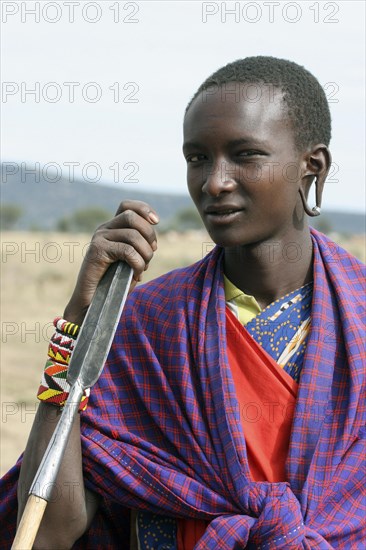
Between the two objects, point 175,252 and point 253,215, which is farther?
point 175,252

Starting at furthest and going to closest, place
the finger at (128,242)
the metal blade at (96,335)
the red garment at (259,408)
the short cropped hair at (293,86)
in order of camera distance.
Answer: the short cropped hair at (293,86) < the red garment at (259,408) < the finger at (128,242) < the metal blade at (96,335)

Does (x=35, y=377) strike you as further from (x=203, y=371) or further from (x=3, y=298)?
(x=203, y=371)

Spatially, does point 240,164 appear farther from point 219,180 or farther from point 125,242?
point 125,242

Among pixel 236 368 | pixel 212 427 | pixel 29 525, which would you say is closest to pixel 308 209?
pixel 236 368

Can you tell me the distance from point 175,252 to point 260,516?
25.3 m

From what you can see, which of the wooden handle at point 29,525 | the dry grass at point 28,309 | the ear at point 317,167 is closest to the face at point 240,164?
the ear at point 317,167

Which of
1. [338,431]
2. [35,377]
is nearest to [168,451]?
[338,431]

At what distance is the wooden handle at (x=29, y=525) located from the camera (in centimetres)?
267

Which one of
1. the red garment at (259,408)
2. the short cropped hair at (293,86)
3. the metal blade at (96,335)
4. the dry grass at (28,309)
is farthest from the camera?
the dry grass at (28,309)

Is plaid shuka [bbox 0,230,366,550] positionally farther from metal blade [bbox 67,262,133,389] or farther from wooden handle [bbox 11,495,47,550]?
wooden handle [bbox 11,495,47,550]

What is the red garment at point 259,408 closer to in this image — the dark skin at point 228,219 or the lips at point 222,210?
the dark skin at point 228,219

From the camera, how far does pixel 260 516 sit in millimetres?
3008

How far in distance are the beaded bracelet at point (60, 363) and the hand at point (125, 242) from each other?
15 cm

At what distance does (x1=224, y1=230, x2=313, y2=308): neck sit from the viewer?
129 inches
